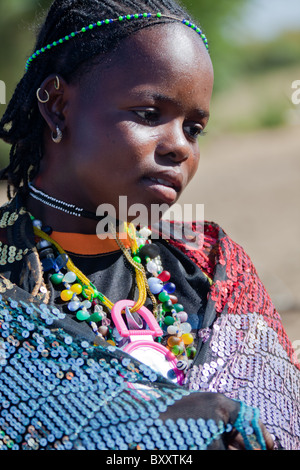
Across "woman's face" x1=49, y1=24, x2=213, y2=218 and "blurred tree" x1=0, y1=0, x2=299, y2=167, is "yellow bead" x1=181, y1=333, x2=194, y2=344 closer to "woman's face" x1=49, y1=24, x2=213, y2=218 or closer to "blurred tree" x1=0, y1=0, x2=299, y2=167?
"woman's face" x1=49, y1=24, x2=213, y2=218

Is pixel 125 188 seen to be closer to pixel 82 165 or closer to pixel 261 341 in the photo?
pixel 82 165

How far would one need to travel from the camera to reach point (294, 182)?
399 inches

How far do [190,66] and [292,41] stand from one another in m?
27.4

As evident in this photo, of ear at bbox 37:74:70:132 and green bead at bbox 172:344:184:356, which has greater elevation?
ear at bbox 37:74:70:132

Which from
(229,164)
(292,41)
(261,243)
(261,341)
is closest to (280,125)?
(229,164)

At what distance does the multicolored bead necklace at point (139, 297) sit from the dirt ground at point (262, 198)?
92.4 inches

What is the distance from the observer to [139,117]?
6.72ft

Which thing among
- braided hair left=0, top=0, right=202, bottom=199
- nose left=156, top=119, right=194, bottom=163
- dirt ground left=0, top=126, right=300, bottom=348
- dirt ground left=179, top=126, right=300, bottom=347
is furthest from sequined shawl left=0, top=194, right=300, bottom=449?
dirt ground left=179, top=126, right=300, bottom=347

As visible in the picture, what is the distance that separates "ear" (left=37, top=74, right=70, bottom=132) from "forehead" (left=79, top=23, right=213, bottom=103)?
13cm

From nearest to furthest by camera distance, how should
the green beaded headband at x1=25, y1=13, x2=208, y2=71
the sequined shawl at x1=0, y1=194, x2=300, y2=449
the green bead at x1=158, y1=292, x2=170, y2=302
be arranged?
the sequined shawl at x1=0, y1=194, x2=300, y2=449 < the green beaded headband at x1=25, y1=13, x2=208, y2=71 < the green bead at x1=158, y1=292, x2=170, y2=302

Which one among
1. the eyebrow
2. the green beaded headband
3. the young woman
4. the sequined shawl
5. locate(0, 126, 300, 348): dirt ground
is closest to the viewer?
the young woman

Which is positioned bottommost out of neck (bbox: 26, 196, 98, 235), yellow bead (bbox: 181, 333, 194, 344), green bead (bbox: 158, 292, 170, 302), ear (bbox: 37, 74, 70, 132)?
yellow bead (bbox: 181, 333, 194, 344)

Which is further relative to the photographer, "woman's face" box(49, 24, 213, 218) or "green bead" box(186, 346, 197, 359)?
"green bead" box(186, 346, 197, 359)

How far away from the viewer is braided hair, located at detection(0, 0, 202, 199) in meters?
2.14
